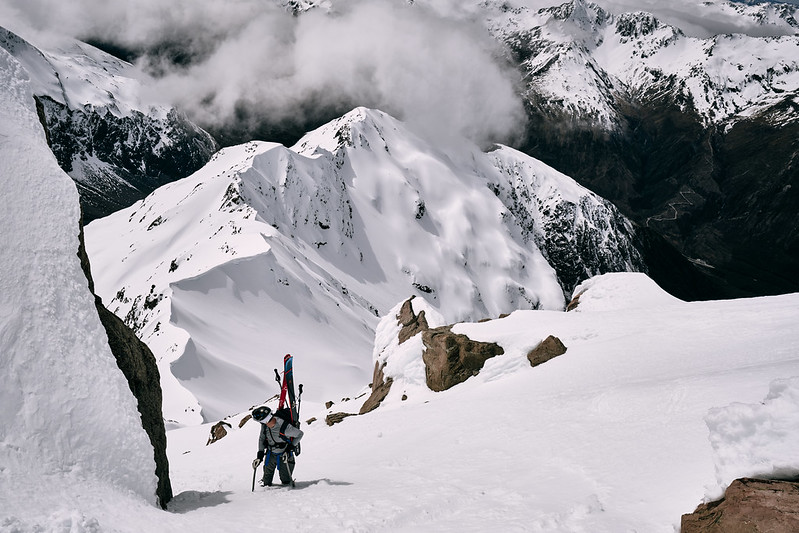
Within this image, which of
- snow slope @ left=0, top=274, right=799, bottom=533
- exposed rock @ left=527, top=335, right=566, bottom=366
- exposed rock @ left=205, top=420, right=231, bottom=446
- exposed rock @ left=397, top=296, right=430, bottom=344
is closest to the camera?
snow slope @ left=0, top=274, right=799, bottom=533

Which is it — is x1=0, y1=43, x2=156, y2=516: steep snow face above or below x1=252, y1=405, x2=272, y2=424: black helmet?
above

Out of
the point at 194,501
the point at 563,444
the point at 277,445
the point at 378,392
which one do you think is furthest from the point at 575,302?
the point at 194,501

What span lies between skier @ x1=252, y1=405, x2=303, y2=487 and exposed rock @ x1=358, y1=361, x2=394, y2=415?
13522mm

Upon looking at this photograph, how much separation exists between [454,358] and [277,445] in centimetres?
1300

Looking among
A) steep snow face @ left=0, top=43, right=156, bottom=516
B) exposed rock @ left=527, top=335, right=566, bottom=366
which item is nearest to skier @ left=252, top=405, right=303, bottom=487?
steep snow face @ left=0, top=43, right=156, bottom=516

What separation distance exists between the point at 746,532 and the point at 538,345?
1514 cm

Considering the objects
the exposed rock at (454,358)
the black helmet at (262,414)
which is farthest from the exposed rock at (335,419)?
the black helmet at (262,414)

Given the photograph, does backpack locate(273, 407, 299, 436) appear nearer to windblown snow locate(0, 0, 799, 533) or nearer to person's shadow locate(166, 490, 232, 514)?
windblown snow locate(0, 0, 799, 533)

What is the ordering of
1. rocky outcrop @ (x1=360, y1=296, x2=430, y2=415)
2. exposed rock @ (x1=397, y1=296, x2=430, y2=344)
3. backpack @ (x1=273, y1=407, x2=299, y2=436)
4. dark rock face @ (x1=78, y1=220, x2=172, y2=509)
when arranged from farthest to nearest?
exposed rock @ (x1=397, y1=296, x2=430, y2=344), rocky outcrop @ (x1=360, y1=296, x2=430, y2=415), backpack @ (x1=273, y1=407, x2=299, y2=436), dark rock face @ (x1=78, y1=220, x2=172, y2=509)

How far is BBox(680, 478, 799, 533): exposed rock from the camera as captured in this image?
5891 mm

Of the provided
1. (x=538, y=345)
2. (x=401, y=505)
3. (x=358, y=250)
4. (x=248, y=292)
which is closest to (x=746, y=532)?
(x=401, y=505)

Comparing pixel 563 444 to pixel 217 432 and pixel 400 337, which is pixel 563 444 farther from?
pixel 217 432

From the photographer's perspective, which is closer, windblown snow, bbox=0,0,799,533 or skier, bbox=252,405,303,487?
windblown snow, bbox=0,0,799,533

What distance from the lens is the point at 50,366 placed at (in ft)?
25.1
